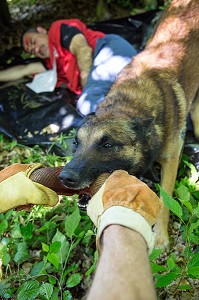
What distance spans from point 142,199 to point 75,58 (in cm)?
382

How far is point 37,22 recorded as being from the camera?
6539mm

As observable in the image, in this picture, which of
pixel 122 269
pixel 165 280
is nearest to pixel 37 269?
pixel 165 280

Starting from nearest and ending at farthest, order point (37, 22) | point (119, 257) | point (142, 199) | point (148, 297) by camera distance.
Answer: point (148, 297), point (119, 257), point (142, 199), point (37, 22)

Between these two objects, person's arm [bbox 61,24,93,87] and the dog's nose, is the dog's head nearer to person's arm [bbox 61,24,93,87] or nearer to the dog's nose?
the dog's nose

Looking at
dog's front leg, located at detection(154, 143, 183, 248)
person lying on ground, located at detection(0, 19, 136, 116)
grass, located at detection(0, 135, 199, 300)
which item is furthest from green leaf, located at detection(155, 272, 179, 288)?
person lying on ground, located at detection(0, 19, 136, 116)

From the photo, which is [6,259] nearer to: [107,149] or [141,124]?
[107,149]

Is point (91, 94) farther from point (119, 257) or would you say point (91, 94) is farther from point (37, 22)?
point (119, 257)

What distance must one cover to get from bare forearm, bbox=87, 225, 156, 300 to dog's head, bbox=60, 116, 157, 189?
3.50 feet

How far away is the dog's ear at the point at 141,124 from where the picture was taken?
3.09 meters

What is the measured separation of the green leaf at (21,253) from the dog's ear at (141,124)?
1201 millimetres

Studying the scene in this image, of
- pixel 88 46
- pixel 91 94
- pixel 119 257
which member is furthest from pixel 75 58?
pixel 119 257

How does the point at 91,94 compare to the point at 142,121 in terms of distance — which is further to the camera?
the point at 91,94

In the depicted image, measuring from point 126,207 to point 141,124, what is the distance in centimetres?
136

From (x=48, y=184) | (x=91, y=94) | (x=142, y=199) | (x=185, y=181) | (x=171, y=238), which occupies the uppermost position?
(x=142, y=199)
